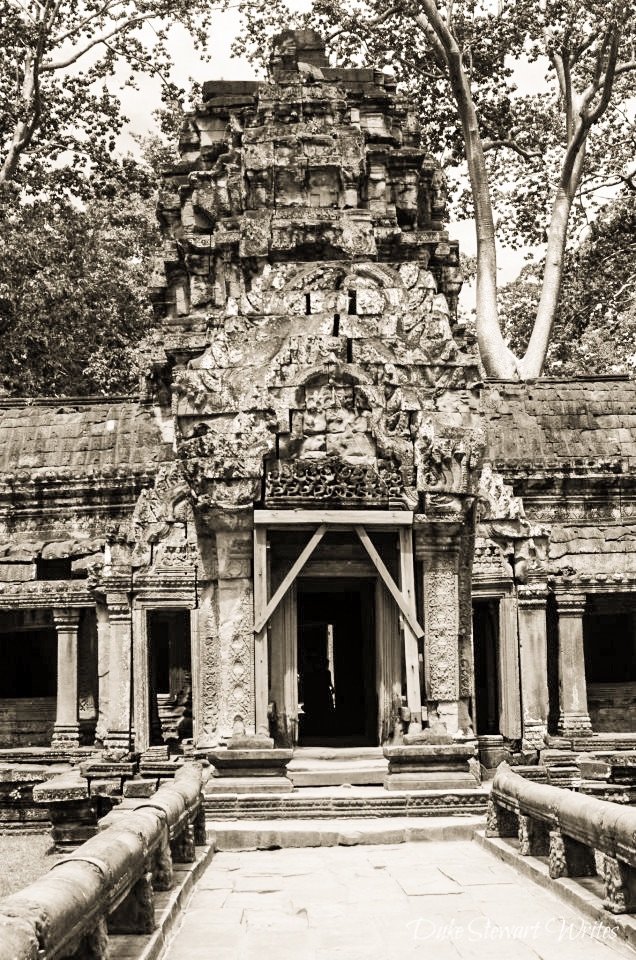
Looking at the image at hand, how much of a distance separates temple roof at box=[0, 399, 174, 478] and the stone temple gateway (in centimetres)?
5

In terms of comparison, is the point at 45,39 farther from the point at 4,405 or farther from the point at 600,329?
the point at 600,329

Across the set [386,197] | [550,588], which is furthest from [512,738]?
[386,197]

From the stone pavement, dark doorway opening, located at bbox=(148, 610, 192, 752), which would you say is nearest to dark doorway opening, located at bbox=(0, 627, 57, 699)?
dark doorway opening, located at bbox=(148, 610, 192, 752)

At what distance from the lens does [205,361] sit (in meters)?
11.9

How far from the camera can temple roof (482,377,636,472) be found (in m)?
18.2

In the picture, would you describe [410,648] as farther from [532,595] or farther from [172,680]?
[172,680]

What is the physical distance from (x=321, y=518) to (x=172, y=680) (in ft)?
27.6

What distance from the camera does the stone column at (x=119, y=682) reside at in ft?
43.6

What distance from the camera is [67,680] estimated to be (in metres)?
16.2

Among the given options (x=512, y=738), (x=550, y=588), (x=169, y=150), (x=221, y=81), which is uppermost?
(x=169, y=150)

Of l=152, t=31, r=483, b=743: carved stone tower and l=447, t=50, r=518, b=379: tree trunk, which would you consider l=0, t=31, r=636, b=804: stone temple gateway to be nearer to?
l=152, t=31, r=483, b=743: carved stone tower

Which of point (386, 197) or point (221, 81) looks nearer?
point (386, 197)

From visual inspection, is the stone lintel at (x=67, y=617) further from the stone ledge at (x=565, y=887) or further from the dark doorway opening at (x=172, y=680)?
the stone ledge at (x=565, y=887)

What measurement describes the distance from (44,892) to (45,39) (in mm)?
22954
